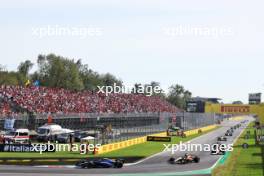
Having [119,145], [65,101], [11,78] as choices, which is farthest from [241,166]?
[11,78]

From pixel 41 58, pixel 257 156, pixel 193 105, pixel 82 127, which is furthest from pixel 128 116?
pixel 41 58

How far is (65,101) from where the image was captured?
64.8m

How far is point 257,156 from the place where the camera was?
4469 cm

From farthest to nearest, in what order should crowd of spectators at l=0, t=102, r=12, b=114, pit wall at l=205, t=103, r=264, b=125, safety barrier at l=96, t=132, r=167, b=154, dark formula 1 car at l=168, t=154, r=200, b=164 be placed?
pit wall at l=205, t=103, r=264, b=125 → crowd of spectators at l=0, t=102, r=12, b=114 → safety barrier at l=96, t=132, r=167, b=154 → dark formula 1 car at l=168, t=154, r=200, b=164

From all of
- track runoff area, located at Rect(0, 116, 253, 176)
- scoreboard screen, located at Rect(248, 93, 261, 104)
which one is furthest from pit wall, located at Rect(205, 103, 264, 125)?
scoreboard screen, located at Rect(248, 93, 261, 104)

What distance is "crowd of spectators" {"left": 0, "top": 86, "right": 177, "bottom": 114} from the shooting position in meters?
58.8

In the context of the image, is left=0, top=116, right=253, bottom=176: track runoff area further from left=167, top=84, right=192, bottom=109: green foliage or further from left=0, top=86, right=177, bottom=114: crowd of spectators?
left=167, top=84, right=192, bottom=109: green foliage

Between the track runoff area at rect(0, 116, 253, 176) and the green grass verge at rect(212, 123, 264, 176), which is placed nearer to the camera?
the track runoff area at rect(0, 116, 253, 176)

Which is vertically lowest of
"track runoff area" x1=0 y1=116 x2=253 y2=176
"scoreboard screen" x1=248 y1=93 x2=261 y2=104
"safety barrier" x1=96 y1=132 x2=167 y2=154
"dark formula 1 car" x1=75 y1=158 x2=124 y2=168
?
"track runoff area" x1=0 y1=116 x2=253 y2=176

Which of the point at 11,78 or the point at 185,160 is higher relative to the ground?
the point at 11,78

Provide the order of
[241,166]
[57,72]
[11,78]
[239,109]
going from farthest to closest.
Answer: [57,72] → [11,78] → [239,109] → [241,166]

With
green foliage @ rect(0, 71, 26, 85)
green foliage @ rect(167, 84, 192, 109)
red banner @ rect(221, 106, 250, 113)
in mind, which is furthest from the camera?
green foliage @ rect(167, 84, 192, 109)

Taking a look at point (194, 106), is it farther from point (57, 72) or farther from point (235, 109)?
point (57, 72)

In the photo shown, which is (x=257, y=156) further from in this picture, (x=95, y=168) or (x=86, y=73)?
(x=86, y=73)
